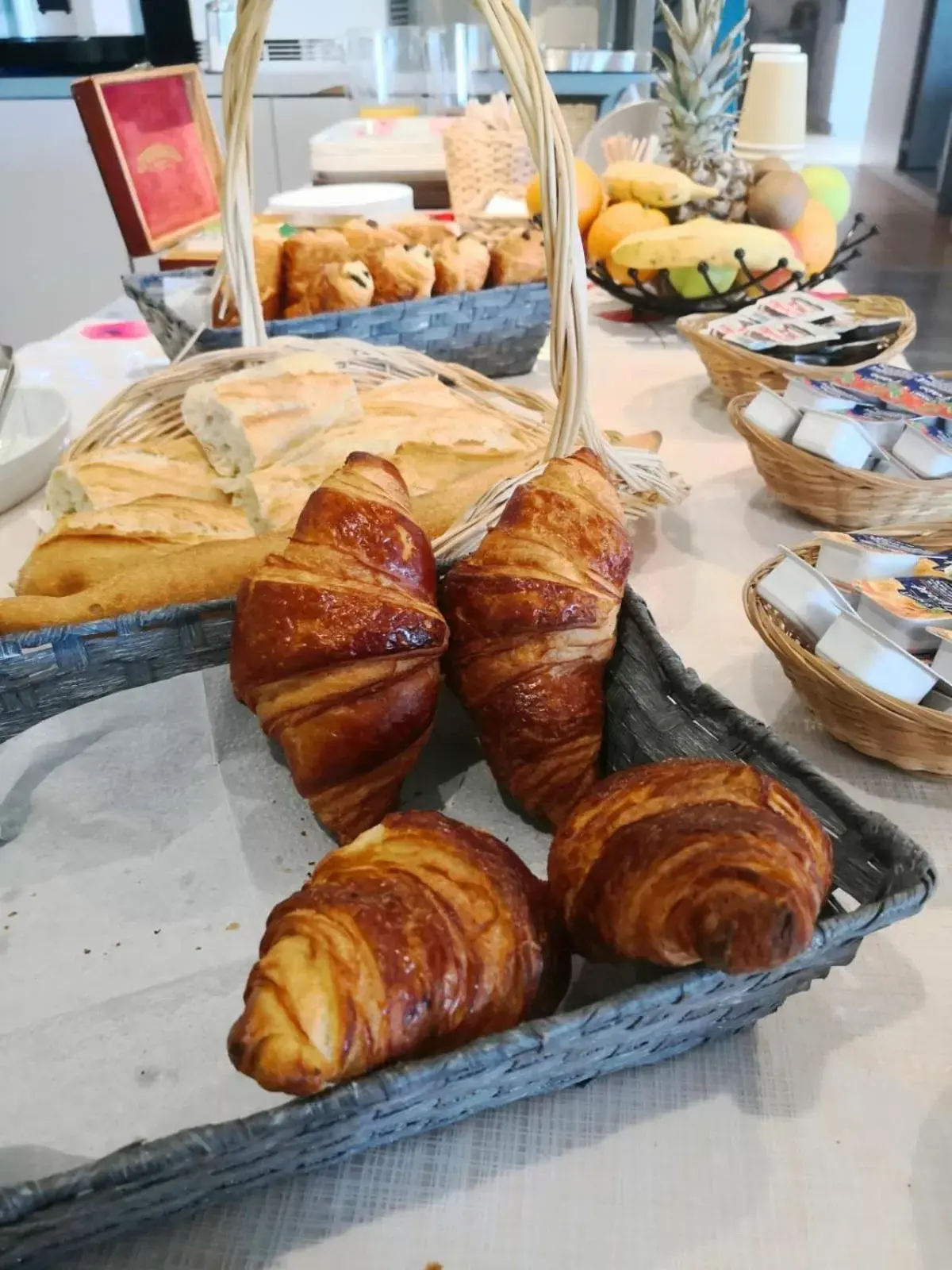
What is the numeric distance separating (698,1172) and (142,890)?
39 cm

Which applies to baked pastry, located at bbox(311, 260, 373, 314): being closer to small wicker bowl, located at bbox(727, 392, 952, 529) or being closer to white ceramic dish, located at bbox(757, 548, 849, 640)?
small wicker bowl, located at bbox(727, 392, 952, 529)

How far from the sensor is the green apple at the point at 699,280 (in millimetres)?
1597

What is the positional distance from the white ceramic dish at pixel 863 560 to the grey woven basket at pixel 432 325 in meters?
0.74

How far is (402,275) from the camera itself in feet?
4.50

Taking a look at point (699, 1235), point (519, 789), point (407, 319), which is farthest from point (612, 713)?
point (407, 319)

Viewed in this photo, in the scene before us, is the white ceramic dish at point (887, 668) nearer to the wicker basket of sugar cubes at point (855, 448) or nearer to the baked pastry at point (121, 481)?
the wicker basket of sugar cubes at point (855, 448)

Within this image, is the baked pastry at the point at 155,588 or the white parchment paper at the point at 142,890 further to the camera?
the baked pastry at the point at 155,588

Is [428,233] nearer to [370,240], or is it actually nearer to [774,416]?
[370,240]

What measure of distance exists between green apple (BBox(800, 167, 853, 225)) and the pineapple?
0.18 metres

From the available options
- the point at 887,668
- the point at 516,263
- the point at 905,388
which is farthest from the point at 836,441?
the point at 516,263

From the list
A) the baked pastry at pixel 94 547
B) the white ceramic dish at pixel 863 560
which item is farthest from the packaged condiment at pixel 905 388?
the baked pastry at pixel 94 547

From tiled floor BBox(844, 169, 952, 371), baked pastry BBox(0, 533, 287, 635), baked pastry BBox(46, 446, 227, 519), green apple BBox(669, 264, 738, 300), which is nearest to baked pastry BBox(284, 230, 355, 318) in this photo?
baked pastry BBox(46, 446, 227, 519)

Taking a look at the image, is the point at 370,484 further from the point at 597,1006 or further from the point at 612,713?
the point at 597,1006

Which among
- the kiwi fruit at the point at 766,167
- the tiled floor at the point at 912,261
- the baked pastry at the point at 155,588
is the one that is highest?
the kiwi fruit at the point at 766,167
